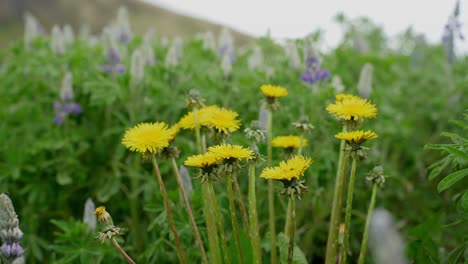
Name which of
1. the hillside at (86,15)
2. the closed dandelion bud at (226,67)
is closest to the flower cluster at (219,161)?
the closed dandelion bud at (226,67)

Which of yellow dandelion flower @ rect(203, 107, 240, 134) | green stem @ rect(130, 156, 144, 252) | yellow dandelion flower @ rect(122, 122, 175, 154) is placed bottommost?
green stem @ rect(130, 156, 144, 252)

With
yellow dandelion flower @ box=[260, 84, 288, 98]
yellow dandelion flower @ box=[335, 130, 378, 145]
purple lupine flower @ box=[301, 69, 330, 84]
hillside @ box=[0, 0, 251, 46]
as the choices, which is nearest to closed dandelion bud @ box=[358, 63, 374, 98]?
purple lupine flower @ box=[301, 69, 330, 84]

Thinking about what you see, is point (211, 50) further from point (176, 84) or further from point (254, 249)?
point (254, 249)

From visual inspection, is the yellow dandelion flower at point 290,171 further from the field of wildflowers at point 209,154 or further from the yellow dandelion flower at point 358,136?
the yellow dandelion flower at point 358,136

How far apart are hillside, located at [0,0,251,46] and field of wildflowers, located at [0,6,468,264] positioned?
29.0 feet

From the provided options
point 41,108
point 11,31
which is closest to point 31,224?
point 41,108

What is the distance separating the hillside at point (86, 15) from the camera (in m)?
12.4

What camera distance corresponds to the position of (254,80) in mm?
2584

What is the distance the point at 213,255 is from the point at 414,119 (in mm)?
2733

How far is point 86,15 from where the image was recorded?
42.8 feet

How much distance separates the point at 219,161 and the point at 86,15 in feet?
41.3

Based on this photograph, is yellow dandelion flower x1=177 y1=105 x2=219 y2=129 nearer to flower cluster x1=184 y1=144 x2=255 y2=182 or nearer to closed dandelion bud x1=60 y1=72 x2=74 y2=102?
flower cluster x1=184 y1=144 x2=255 y2=182

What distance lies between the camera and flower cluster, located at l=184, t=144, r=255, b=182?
1307 mm

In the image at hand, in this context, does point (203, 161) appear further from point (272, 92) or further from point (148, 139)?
point (272, 92)
